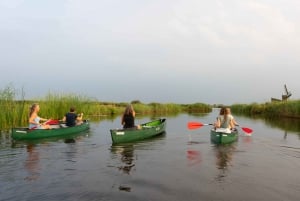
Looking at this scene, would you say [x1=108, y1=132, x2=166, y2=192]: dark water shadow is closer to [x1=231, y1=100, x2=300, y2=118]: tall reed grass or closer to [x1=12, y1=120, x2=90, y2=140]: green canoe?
[x1=12, y1=120, x2=90, y2=140]: green canoe

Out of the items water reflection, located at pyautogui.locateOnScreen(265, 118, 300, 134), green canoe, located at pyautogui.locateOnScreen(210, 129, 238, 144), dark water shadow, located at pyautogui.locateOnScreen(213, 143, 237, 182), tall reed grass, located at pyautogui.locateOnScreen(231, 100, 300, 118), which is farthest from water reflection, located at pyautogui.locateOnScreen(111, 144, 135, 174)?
tall reed grass, located at pyautogui.locateOnScreen(231, 100, 300, 118)

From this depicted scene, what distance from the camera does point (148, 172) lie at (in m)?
8.91

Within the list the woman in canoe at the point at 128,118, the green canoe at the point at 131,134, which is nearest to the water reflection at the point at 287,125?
the green canoe at the point at 131,134

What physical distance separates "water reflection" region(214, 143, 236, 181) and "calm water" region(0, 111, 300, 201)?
0.08 ft

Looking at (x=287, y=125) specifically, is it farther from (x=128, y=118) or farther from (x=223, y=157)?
(x=223, y=157)

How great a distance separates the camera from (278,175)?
29.0ft

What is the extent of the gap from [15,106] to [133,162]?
1178 cm

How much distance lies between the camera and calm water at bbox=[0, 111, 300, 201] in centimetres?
697

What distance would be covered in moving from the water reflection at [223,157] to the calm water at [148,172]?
0.02 meters

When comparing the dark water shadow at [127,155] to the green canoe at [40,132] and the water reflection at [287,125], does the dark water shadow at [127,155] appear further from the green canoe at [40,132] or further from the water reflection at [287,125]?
the water reflection at [287,125]

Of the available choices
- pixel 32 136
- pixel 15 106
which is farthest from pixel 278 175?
pixel 15 106

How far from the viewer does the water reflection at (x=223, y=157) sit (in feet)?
29.1

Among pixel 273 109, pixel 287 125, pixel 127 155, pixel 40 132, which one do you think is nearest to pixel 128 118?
pixel 127 155

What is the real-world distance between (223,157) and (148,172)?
11.2 feet
